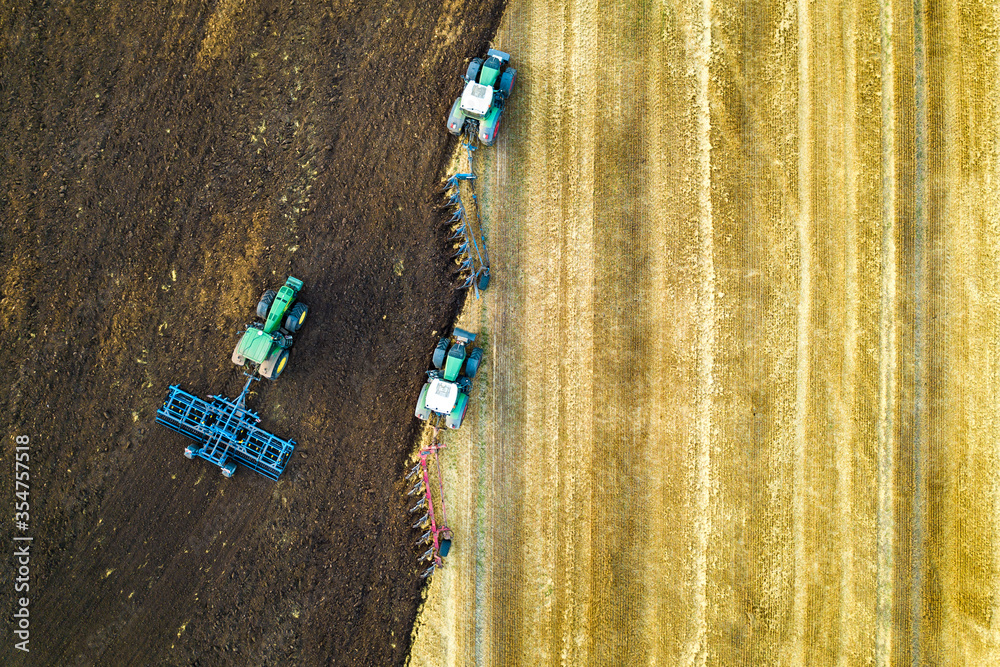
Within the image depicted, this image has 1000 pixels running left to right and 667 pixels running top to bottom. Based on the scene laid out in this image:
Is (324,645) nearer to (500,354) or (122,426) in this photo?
(122,426)

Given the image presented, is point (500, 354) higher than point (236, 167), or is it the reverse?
point (236, 167)

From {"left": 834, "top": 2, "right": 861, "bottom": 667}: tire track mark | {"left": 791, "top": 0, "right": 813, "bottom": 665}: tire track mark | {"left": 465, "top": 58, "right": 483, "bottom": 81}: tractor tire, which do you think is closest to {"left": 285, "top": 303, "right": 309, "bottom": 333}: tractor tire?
{"left": 465, "top": 58, "right": 483, "bottom": 81}: tractor tire

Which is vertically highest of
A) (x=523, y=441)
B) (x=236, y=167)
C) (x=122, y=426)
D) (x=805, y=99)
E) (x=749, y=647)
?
(x=805, y=99)

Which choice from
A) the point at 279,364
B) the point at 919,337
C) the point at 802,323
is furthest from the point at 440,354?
the point at 919,337

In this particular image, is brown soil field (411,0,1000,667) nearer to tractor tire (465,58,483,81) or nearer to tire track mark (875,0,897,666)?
tire track mark (875,0,897,666)

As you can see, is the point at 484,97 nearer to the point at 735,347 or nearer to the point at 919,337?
the point at 735,347

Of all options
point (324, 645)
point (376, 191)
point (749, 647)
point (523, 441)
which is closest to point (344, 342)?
point (376, 191)

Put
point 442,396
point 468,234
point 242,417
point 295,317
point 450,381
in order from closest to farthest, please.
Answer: point 442,396 < point 450,381 < point 295,317 < point 242,417 < point 468,234
